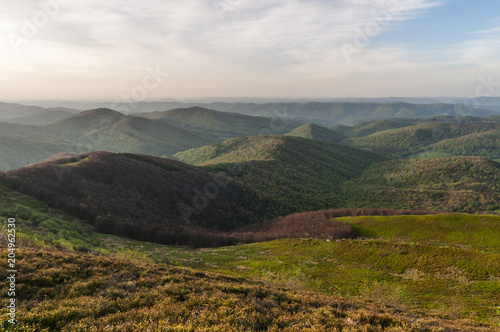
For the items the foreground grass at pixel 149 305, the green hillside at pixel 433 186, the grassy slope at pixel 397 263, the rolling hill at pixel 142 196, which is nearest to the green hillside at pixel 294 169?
the green hillside at pixel 433 186

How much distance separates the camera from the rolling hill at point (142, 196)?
143 ft

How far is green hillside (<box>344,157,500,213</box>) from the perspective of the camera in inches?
3477

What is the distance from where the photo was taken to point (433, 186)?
110m

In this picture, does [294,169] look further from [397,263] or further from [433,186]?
[397,263]

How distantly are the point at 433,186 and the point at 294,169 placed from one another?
227 ft

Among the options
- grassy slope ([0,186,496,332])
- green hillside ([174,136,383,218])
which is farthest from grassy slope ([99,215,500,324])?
green hillside ([174,136,383,218])

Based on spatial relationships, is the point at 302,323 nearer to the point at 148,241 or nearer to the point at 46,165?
the point at 148,241

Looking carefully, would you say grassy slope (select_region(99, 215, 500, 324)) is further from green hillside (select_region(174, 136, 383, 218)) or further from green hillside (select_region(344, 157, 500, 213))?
green hillside (select_region(344, 157, 500, 213))

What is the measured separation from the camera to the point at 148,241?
4238 cm

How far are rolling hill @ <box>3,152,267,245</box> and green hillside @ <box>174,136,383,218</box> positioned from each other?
16.1 m

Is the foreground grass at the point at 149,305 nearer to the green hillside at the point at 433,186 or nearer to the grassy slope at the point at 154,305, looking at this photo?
the grassy slope at the point at 154,305

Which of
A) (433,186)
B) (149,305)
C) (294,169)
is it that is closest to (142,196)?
(149,305)

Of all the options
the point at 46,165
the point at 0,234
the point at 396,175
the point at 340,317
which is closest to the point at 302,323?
the point at 340,317

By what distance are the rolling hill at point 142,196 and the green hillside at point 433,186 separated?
5882 cm
